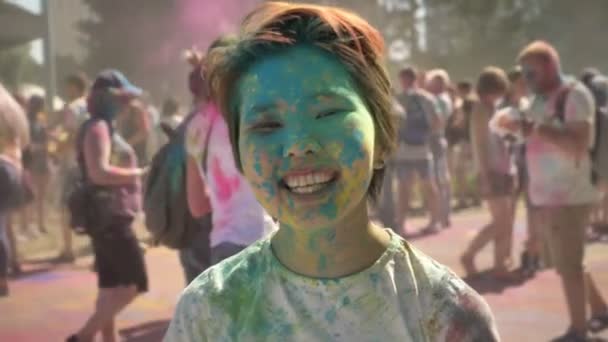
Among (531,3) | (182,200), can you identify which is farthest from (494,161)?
(531,3)

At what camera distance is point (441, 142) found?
8.52m

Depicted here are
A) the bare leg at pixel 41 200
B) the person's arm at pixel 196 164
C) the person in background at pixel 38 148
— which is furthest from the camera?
the bare leg at pixel 41 200

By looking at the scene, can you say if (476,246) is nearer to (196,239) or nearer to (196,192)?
(196,239)

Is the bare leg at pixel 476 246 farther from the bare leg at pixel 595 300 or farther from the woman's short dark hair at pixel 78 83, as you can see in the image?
the woman's short dark hair at pixel 78 83

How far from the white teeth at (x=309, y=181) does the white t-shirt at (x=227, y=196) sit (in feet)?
6.31

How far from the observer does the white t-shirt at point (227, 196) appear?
11.0 feet

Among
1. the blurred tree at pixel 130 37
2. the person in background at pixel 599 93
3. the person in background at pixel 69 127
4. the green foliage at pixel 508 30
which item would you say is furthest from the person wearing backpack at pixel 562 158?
the green foliage at pixel 508 30

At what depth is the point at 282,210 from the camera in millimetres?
1420

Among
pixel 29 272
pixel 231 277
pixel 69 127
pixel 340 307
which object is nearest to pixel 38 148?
pixel 69 127

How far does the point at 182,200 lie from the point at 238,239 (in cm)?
57

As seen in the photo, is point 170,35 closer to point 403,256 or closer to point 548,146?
point 548,146

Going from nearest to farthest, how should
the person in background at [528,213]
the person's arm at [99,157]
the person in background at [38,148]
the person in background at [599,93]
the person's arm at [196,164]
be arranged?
the person's arm at [196,164] → the person's arm at [99,157] → the person in background at [599,93] → the person in background at [528,213] → the person in background at [38,148]

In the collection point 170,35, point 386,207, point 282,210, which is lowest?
point 386,207

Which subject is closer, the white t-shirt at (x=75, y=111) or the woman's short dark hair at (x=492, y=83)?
the woman's short dark hair at (x=492, y=83)
